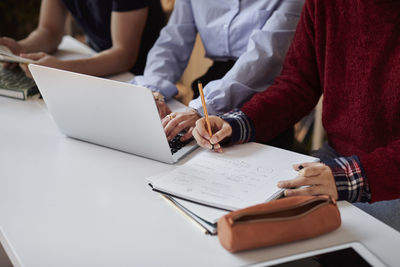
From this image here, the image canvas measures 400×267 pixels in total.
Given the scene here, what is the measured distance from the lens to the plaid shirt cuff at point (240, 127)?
3.56 feet

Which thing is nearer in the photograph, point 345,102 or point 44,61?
point 345,102

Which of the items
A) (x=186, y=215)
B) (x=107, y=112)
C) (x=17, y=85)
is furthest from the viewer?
(x=17, y=85)

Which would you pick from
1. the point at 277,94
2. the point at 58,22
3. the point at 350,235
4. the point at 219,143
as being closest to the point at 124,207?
the point at 219,143

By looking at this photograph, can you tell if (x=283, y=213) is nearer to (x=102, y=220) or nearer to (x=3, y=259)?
(x=102, y=220)

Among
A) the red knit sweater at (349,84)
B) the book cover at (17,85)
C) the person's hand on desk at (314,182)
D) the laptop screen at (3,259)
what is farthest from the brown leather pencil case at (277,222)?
the book cover at (17,85)

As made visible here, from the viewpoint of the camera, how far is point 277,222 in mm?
748

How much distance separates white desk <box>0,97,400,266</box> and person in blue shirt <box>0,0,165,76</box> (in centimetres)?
59

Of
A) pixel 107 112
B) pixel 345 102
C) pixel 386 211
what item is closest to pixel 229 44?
pixel 345 102

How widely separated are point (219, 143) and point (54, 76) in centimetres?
41

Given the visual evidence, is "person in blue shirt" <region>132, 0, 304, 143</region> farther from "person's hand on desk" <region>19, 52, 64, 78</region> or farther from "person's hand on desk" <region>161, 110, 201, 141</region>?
"person's hand on desk" <region>19, 52, 64, 78</region>

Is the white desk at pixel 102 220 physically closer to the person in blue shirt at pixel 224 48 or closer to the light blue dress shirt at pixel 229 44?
the person in blue shirt at pixel 224 48

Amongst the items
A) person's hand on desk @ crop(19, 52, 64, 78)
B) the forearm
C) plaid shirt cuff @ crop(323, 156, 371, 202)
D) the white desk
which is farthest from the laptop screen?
plaid shirt cuff @ crop(323, 156, 371, 202)

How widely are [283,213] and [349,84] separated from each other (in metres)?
0.51

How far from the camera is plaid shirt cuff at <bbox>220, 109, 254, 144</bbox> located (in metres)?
1.09
